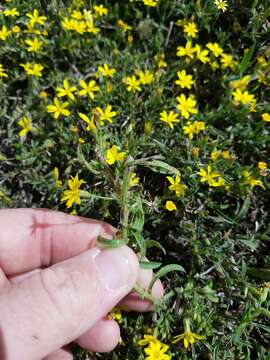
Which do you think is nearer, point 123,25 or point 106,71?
point 106,71

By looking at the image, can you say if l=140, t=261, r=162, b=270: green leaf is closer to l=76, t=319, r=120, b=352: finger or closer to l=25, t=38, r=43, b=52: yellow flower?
l=76, t=319, r=120, b=352: finger

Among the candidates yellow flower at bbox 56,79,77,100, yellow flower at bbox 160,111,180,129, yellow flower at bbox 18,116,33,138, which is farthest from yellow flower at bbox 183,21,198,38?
yellow flower at bbox 18,116,33,138

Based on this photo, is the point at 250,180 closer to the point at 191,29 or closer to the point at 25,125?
the point at 191,29

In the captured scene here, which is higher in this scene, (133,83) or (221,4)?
(221,4)

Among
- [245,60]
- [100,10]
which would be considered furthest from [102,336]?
[100,10]

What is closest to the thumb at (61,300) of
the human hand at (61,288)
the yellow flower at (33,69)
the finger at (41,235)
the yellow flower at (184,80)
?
the human hand at (61,288)

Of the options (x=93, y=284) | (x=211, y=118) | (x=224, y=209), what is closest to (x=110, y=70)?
(x=211, y=118)

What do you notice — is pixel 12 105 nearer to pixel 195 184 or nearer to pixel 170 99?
pixel 170 99
